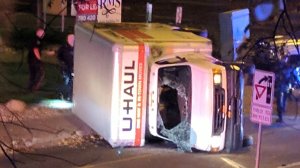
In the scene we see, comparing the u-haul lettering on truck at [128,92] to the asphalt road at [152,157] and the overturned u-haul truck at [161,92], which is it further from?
the asphalt road at [152,157]

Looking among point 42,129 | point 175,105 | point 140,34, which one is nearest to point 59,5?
point 175,105

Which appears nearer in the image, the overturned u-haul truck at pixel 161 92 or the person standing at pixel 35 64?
the overturned u-haul truck at pixel 161 92

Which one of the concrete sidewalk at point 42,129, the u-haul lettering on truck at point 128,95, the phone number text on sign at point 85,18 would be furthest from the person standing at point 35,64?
the u-haul lettering on truck at point 128,95

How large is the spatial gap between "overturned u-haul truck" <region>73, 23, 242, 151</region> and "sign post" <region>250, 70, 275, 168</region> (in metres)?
1.76

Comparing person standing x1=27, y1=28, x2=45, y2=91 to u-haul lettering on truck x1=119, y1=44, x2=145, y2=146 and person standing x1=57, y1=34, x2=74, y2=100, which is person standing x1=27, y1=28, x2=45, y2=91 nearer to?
person standing x1=57, y1=34, x2=74, y2=100

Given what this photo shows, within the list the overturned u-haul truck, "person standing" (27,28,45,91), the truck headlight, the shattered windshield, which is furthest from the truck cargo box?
"person standing" (27,28,45,91)

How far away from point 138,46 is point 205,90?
146 centimetres

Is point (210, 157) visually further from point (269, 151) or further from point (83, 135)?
point (83, 135)

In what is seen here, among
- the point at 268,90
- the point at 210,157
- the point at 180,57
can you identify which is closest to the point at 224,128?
the point at 210,157

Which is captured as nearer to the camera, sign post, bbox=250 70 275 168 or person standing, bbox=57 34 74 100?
sign post, bbox=250 70 275 168

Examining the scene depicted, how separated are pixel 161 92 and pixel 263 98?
2912 mm

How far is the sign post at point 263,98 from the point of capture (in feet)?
30.9

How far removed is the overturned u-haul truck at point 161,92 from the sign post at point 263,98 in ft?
5.78

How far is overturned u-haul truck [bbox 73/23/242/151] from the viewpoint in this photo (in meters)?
11.4
